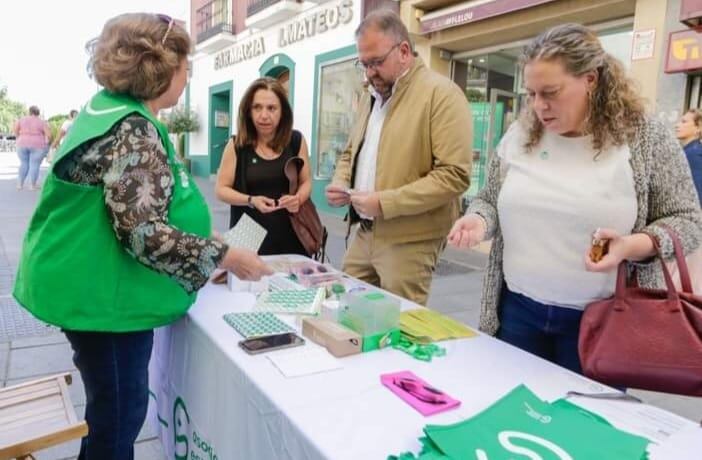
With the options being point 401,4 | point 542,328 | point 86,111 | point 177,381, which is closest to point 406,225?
point 542,328

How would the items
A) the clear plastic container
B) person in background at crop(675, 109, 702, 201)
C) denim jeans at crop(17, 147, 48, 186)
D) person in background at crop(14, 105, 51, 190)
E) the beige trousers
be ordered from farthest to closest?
denim jeans at crop(17, 147, 48, 186), person in background at crop(14, 105, 51, 190), person in background at crop(675, 109, 702, 201), the beige trousers, the clear plastic container

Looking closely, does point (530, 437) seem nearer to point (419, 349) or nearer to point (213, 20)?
point (419, 349)

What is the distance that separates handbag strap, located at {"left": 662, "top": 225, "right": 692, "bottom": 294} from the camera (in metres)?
1.25

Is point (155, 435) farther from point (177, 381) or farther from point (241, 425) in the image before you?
point (241, 425)

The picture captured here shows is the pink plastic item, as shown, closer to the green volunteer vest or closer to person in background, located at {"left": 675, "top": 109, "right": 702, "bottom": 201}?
the green volunteer vest

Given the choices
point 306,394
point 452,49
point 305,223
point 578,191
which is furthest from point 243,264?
point 452,49

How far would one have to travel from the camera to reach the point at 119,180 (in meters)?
1.23

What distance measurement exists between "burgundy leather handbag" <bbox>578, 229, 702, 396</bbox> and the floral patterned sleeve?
1.00 metres

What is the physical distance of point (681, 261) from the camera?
4.17 ft

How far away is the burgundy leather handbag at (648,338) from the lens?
1.17m

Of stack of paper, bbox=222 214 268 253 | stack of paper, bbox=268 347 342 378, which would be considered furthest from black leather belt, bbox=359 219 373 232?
stack of paper, bbox=268 347 342 378

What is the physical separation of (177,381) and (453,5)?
5.93 meters

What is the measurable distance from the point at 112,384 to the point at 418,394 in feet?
2.69

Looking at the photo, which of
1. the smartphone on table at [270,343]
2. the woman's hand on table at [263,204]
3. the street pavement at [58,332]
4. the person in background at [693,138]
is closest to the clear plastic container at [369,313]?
the smartphone on table at [270,343]
